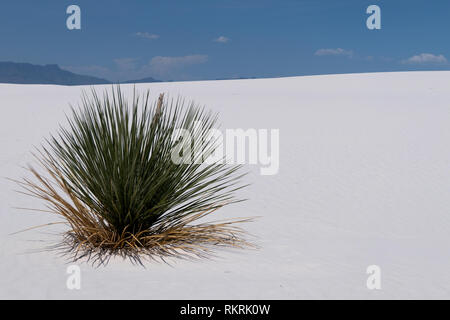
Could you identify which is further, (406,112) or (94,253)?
(406,112)

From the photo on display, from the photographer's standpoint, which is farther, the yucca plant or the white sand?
the yucca plant

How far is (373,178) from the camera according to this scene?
9.83 meters

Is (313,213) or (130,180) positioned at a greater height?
(130,180)

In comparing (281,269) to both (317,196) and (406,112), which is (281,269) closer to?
(317,196)

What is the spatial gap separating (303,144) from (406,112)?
226 inches

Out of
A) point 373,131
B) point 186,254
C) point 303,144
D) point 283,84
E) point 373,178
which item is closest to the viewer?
point 186,254

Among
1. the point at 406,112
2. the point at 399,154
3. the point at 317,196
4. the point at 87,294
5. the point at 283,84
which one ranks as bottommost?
the point at 87,294

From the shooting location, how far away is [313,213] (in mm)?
7383

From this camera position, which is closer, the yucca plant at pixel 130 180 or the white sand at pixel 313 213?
the white sand at pixel 313 213

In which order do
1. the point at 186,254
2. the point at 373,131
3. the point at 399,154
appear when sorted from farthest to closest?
the point at 373,131, the point at 399,154, the point at 186,254

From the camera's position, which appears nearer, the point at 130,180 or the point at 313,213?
the point at 130,180

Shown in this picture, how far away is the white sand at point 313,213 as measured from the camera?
12.9 feet

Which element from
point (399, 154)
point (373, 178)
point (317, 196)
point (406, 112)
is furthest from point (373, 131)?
point (317, 196)

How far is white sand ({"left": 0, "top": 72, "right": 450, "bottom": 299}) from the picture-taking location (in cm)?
392
